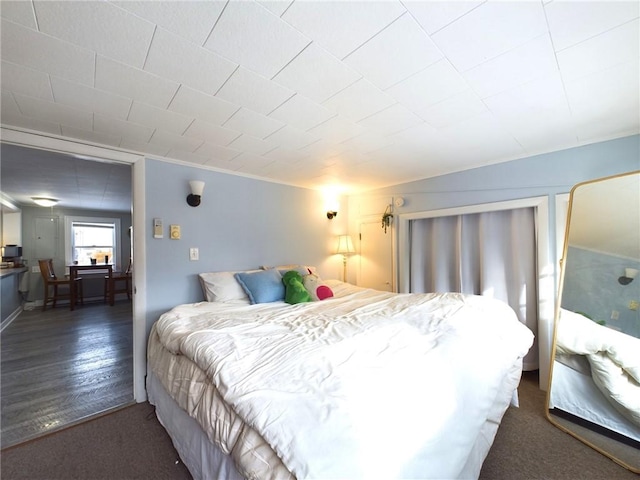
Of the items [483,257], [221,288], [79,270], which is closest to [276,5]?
[221,288]

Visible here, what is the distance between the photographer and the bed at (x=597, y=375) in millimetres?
1711

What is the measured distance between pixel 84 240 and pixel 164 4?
7897 millimetres

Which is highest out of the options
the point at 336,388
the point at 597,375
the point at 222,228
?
the point at 222,228

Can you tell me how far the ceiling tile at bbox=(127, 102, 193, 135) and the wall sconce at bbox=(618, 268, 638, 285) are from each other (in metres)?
A: 3.20

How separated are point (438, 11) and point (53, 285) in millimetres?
7918

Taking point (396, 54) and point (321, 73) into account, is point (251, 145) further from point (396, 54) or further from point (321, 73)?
point (396, 54)

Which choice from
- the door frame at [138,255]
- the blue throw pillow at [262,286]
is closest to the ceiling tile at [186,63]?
the door frame at [138,255]

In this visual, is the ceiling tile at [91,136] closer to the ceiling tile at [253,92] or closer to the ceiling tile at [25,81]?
the ceiling tile at [25,81]

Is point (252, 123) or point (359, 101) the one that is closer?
point (359, 101)

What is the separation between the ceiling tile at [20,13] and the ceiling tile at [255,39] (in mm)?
608

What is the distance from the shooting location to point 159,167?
2512 millimetres

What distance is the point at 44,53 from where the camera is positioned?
1.18m

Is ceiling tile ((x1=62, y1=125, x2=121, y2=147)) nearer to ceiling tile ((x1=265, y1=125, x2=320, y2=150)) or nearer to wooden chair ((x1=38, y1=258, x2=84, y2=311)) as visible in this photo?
ceiling tile ((x1=265, y1=125, x2=320, y2=150))

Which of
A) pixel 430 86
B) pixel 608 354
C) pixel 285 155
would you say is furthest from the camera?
pixel 285 155
